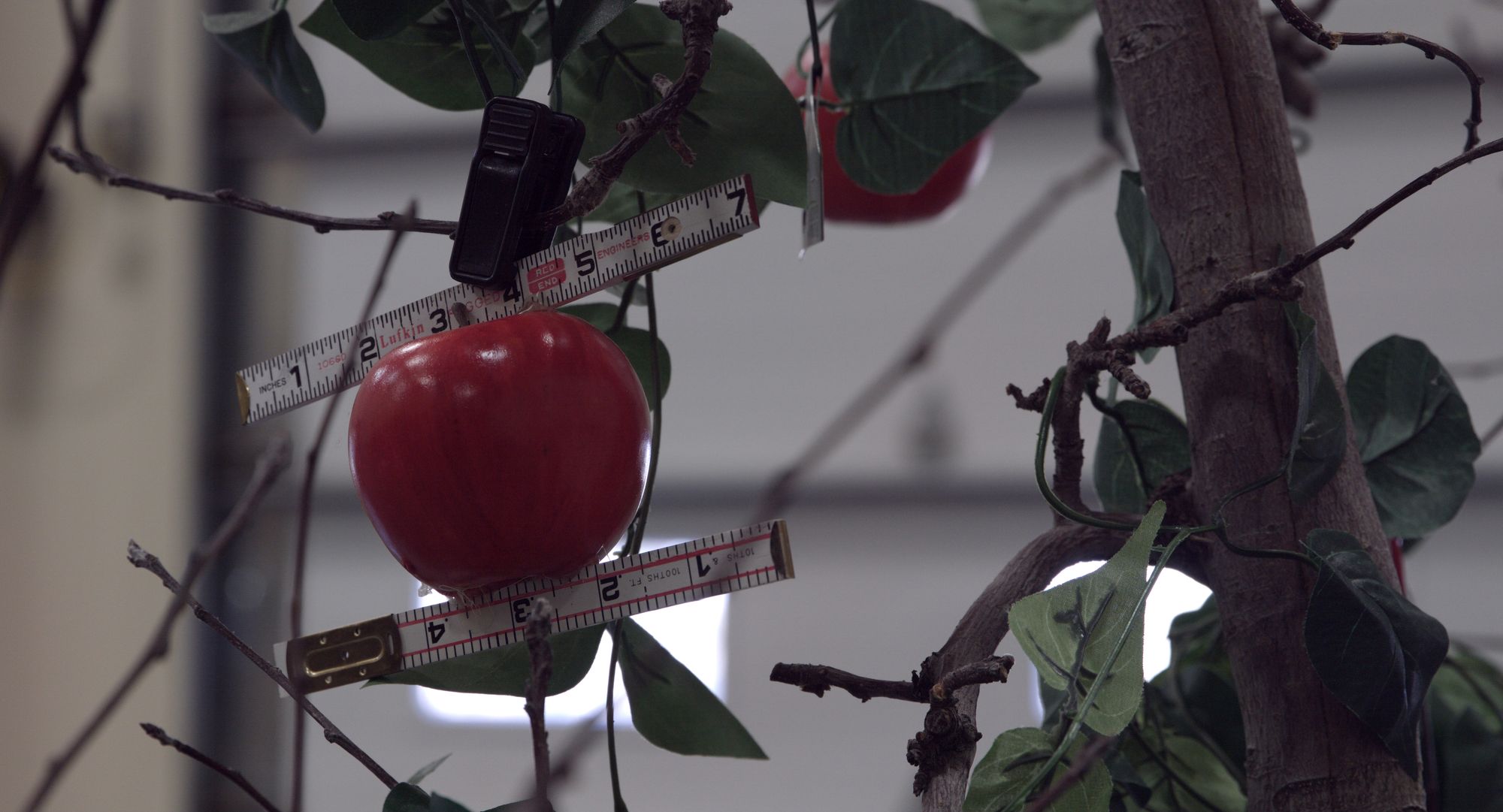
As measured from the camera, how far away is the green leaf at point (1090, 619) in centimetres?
29

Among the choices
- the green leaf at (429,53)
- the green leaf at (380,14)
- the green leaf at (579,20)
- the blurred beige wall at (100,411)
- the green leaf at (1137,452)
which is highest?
the blurred beige wall at (100,411)

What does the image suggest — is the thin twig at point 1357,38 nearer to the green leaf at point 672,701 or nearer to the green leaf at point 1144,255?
the green leaf at point 1144,255

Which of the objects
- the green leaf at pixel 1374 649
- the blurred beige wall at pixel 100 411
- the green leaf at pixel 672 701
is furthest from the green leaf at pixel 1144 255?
the blurred beige wall at pixel 100 411

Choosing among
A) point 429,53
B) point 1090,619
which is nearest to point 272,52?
point 429,53

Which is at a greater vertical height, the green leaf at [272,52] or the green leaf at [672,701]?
the green leaf at [272,52]

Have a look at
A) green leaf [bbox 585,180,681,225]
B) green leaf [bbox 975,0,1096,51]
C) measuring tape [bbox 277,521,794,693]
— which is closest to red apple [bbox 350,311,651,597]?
measuring tape [bbox 277,521,794,693]

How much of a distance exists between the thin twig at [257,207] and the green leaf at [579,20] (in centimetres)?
6

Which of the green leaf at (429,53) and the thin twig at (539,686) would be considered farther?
the green leaf at (429,53)

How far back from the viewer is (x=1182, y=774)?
18.6 inches

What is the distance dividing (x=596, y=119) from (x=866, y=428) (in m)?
1.57

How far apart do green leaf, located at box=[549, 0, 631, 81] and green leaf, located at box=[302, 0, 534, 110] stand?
0.07 m

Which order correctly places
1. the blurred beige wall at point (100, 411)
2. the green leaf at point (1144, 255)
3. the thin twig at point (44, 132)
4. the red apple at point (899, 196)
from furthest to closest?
the blurred beige wall at point (100, 411) → the red apple at point (899, 196) → the green leaf at point (1144, 255) → the thin twig at point (44, 132)

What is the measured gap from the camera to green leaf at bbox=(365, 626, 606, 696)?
37 centimetres

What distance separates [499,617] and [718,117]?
0.63 feet
